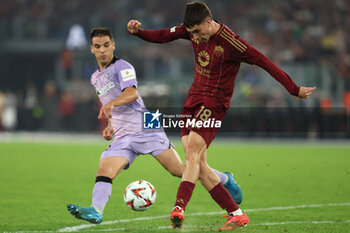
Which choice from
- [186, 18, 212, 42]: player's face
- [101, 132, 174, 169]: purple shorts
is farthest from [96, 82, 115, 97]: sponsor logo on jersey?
[186, 18, 212, 42]: player's face

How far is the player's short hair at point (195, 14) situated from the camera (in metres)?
6.42

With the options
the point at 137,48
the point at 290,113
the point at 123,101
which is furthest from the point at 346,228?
the point at 137,48

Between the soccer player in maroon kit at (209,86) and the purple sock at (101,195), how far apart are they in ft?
2.34

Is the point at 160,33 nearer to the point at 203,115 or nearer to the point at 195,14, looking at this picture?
the point at 195,14

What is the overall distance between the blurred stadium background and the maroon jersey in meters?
16.9

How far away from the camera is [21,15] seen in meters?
34.8

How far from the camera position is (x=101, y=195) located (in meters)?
6.72

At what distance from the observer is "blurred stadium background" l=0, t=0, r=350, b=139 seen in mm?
24922

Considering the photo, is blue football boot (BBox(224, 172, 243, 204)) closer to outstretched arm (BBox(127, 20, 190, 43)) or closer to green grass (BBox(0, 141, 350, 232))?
green grass (BBox(0, 141, 350, 232))

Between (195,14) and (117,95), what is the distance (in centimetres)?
136

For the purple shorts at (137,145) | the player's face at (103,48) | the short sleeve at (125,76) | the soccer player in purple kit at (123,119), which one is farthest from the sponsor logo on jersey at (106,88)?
the purple shorts at (137,145)

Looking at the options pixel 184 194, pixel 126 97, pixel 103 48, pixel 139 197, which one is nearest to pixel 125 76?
pixel 126 97

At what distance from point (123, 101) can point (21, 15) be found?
95.8 ft

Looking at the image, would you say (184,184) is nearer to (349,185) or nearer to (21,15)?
(349,185)
